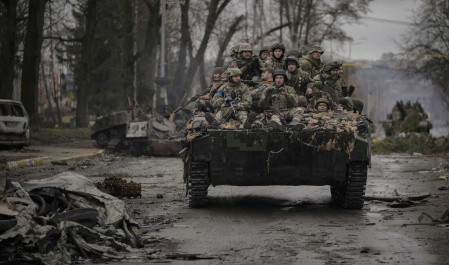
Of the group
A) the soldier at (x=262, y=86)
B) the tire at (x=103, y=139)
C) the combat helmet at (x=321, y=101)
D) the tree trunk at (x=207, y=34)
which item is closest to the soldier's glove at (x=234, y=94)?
the soldier at (x=262, y=86)

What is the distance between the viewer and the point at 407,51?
177ft

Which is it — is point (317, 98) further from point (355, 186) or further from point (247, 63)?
point (355, 186)

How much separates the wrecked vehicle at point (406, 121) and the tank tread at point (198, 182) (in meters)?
24.9

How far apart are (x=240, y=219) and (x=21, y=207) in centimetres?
335

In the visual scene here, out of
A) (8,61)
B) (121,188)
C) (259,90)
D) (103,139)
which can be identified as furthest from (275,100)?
(8,61)

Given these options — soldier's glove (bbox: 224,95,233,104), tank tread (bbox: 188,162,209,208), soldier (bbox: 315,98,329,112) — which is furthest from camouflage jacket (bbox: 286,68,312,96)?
tank tread (bbox: 188,162,209,208)

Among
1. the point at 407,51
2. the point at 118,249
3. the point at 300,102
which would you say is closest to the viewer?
the point at 118,249

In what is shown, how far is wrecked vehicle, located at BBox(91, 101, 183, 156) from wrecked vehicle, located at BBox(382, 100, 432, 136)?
13389 millimetres

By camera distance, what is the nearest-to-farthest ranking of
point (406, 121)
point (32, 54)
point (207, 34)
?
point (32, 54)
point (406, 121)
point (207, 34)

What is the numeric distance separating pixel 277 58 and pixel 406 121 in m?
23.9

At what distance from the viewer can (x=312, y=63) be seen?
14406mm

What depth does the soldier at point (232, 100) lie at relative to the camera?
38.7 feet

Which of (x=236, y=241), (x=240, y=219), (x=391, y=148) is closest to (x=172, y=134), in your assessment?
(x=391, y=148)

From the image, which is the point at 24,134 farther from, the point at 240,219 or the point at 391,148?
the point at 240,219
